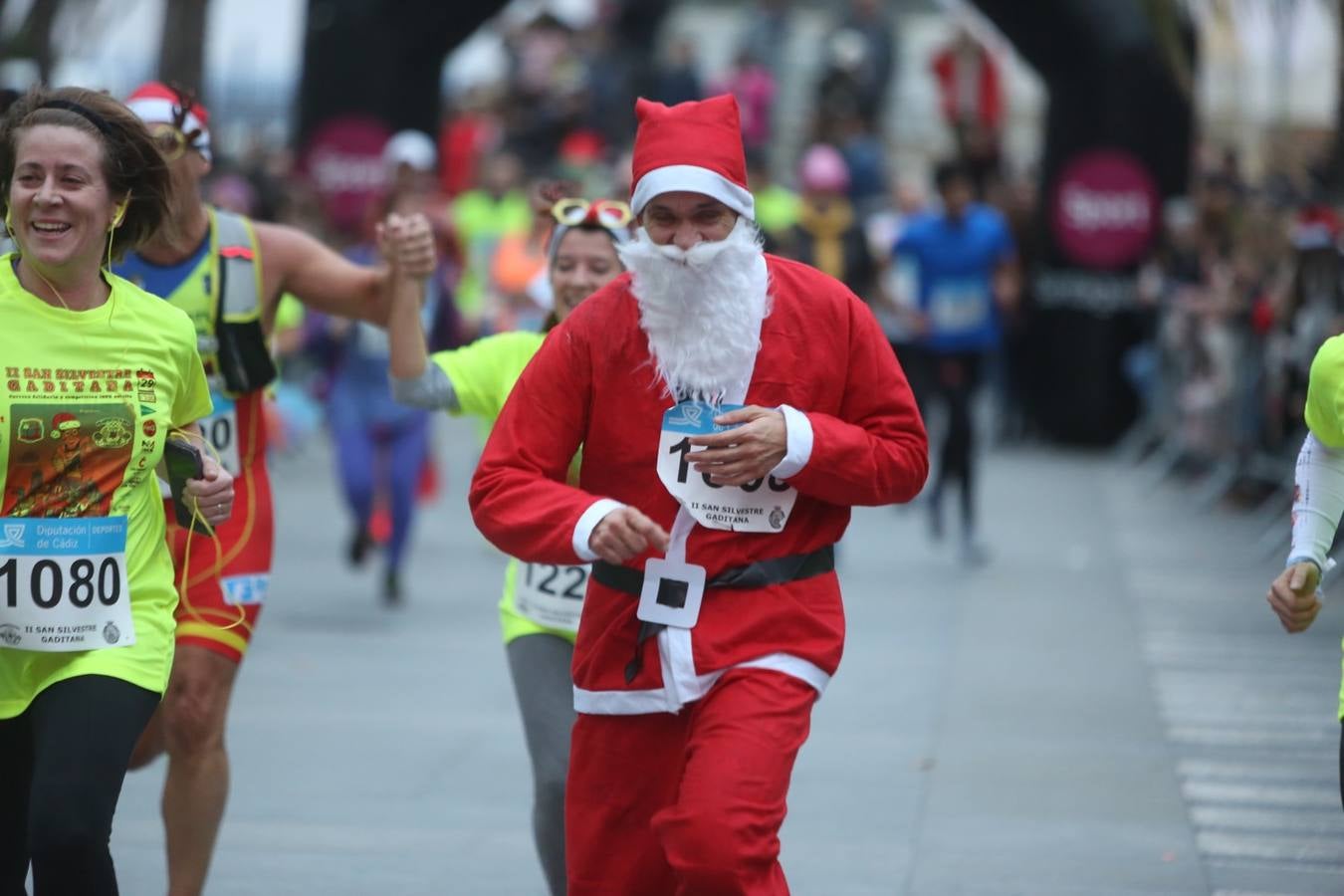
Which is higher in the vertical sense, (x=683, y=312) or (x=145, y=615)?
(x=683, y=312)

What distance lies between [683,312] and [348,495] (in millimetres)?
6360

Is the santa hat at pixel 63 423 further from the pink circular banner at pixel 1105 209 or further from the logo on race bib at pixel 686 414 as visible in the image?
the pink circular banner at pixel 1105 209

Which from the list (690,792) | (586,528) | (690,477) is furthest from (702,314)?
(690,792)

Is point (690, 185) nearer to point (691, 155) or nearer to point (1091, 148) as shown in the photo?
point (691, 155)

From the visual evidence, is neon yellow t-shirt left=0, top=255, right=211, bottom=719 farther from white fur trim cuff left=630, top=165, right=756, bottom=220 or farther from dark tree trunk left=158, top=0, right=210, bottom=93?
dark tree trunk left=158, top=0, right=210, bottom=93

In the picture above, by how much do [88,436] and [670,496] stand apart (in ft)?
3.44

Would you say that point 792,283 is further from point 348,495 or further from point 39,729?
point 348,495

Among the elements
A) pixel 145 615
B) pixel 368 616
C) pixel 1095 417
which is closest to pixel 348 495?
pixel 368 616

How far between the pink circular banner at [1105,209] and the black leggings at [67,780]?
13.9 m

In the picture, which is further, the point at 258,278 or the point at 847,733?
the point at 847,733

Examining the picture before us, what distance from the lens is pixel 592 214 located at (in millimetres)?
5309

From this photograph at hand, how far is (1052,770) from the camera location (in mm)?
7004

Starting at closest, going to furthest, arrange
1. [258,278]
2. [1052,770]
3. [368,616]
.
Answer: [258,278] < [1052,770] < [368,616]

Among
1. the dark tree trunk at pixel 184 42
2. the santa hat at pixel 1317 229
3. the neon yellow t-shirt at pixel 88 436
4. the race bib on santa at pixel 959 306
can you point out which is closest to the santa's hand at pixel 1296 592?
the neon yellow t-shirt at pixel 88 436
